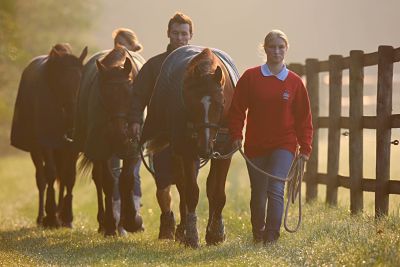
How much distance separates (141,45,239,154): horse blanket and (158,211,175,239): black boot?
985mm

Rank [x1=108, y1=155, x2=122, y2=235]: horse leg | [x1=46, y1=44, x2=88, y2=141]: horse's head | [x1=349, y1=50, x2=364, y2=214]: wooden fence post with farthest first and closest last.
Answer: [x1=46, y1=44, x2=88, y2=141]: horse's head, [x1=108, y1=155, x2=122, y2=235]: horse leg, [x1=349, y1=50, x2=364, y2=214]: wooden fence post

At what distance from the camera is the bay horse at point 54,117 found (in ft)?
45.9

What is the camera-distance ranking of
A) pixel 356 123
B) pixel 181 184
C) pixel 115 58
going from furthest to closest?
pixel 356 123
pixel 115 58
pixel 181 184

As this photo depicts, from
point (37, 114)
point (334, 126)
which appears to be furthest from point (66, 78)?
point (334, 126)

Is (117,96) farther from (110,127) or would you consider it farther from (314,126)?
(314,126)

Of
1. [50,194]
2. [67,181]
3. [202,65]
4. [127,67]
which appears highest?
[202,65]

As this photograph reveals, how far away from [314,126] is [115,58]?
4.07 meters

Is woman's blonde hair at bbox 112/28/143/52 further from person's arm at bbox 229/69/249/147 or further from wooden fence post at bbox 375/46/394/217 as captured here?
person's arm at bbox 229/69/249/147

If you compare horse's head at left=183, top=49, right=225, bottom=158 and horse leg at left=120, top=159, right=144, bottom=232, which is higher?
horse's head at left=183, top=49, right=225, bottom=158

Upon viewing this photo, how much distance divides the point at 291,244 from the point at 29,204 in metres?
10.8

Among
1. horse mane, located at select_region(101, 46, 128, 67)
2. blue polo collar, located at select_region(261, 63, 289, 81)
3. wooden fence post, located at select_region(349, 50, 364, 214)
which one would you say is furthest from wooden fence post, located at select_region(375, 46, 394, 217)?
horse mane, located at select_region(101, 46, 128, 67)

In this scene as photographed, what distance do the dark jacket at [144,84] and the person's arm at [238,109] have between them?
1.79 metres

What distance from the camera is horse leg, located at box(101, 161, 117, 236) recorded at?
12.4m

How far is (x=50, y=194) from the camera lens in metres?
14.4
